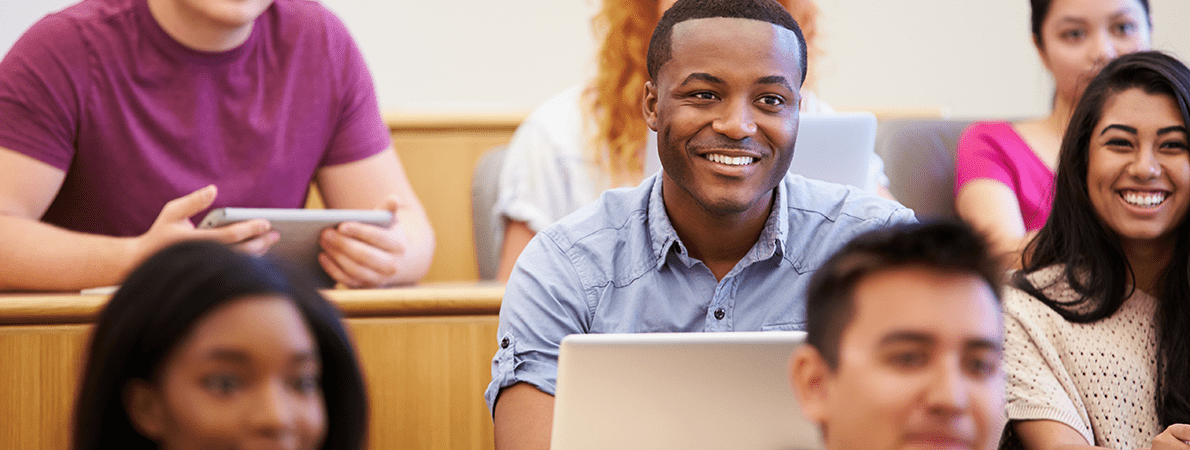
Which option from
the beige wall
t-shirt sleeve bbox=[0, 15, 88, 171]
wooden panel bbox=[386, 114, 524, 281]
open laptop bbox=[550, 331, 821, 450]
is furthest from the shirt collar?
the beige wall

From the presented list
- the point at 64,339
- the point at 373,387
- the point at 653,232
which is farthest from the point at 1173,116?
the point at 64,339

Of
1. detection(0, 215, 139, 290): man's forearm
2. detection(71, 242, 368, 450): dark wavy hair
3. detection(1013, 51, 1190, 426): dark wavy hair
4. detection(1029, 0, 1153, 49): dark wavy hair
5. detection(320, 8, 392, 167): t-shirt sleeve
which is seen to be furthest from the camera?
detection(1029, 0, 1153, 49): dark wavy hair

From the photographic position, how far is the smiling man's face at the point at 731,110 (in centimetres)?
121

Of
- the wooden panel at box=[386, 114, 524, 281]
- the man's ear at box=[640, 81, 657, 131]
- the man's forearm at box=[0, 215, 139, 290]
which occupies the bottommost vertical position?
the wooden panel at box=[386, 114, 524, 281]

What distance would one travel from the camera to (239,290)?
73 centimetres

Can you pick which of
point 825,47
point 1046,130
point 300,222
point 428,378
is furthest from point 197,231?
point 825,47

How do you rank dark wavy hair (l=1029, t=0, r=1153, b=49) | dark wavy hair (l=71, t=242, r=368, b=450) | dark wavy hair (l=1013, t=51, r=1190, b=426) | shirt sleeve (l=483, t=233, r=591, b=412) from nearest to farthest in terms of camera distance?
dark wavy hair (l=71, t=242, r=368, b=450)
shirt sleeve (l=483, t=233, r=591, b=412)
dark wavy hair (l=1013, t=51, r=1190, b=426)
dark wavy hair (l=1029, t=0, r=1153, b=49)

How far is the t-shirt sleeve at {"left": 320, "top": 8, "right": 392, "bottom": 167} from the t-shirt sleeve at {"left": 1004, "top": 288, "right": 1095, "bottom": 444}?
116 cm

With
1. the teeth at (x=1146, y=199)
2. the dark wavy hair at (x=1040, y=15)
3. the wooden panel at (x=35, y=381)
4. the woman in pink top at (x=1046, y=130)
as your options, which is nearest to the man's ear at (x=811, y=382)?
the teeth at (x=1146, y=199)

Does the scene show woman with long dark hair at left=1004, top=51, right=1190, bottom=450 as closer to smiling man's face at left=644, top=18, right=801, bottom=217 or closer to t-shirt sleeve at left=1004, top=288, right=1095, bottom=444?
t-shirt sleeve at left=1004, top=288, right=1095, bottom=444

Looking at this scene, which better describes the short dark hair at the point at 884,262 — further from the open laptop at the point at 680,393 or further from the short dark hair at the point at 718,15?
the short dark hair at the point at 718,15

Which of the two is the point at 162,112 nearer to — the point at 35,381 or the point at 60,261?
the point at 60,261

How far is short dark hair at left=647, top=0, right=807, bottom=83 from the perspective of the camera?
1.25 meters

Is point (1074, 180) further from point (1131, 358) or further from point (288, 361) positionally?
point (288, 361)
